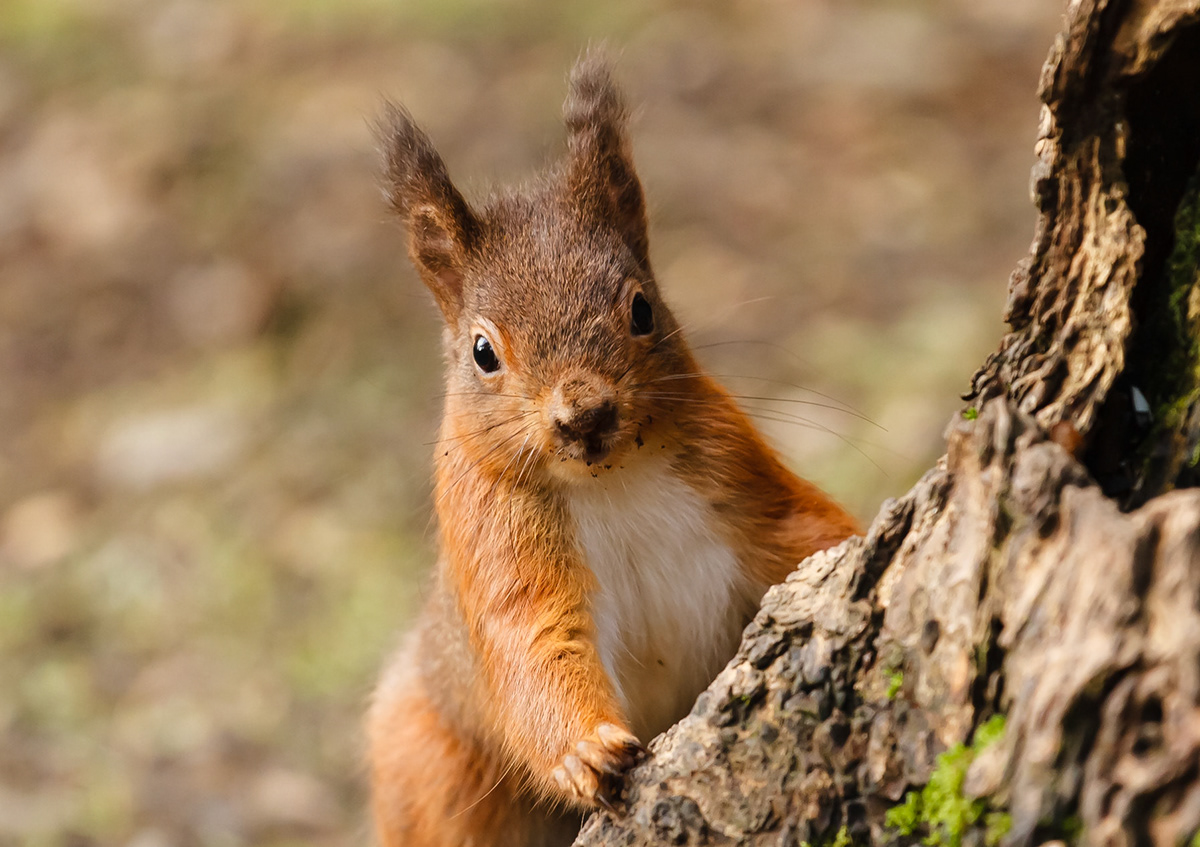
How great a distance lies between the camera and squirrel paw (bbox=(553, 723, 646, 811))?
195 cm

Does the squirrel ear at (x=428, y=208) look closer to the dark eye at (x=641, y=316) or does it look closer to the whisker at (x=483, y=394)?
the whisker at (x=483, y=394)

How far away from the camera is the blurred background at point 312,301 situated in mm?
4051

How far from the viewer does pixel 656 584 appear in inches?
97.0

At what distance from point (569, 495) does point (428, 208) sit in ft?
2.31

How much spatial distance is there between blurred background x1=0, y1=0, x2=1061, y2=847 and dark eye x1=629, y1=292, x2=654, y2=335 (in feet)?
2.90

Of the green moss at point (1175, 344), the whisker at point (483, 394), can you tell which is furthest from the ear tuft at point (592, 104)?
the green moss at point (1175, 344)

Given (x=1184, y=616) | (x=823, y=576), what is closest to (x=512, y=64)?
(x=823, y=576)

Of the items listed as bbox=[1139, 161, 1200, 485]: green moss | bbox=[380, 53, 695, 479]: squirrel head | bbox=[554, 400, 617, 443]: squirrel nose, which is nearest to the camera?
bbox=[1139, 161, 1200, 485]: green moss

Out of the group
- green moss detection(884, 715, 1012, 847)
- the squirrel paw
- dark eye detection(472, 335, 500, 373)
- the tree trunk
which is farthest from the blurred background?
green moss detection(884, 715, 1012, 847)

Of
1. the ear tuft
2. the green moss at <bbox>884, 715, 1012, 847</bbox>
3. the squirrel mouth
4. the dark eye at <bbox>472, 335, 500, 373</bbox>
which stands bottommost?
the green moss at <bbox>884, 715, 1012, 847</bbox>

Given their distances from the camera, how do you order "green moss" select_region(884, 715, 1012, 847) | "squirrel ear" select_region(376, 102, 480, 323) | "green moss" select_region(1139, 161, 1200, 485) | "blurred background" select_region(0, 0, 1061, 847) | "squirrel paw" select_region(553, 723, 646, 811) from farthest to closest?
"blurred background" select_region(0, 0, 1061, 847), "squirrel ear" select_region(376, 102, 480, 323), "squirrel paw" select_region(553, 723, 646, 811), "green moss" select_region(1139, 161, 1200, 485), "green moss" select_region(884, 715, 1012, 847)

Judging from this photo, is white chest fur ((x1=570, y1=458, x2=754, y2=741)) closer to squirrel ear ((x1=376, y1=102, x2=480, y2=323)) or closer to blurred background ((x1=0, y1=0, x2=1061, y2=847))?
squirrel ear ((x1=376, y1=102, x2=480, y2=323))

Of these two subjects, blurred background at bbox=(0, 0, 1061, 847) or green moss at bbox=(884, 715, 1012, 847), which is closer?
green moss at bbox=(884, 715, 1012, 847)

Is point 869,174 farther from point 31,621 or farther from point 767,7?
point 31,621
